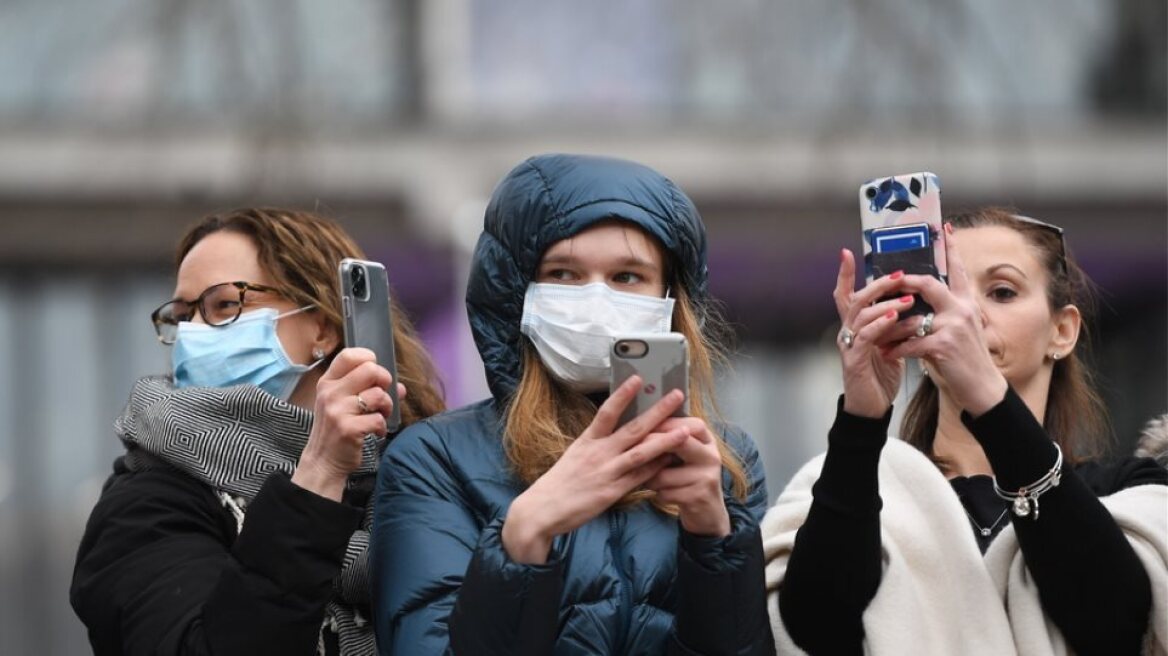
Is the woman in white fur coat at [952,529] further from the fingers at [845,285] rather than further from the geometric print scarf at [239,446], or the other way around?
the geometric print scarf at [239,446]

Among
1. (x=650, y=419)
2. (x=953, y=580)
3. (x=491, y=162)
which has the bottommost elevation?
(x=953, y=580)

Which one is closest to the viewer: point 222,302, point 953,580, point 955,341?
point 955,341

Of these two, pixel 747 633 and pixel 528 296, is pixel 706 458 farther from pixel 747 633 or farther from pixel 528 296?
pixel 528 296

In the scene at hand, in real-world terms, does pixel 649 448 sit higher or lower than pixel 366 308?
lower

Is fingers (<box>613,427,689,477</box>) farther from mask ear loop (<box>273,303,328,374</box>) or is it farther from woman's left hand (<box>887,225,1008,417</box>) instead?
mask ear loop (<box>273,303,328,374</box>)

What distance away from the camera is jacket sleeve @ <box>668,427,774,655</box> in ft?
9.43

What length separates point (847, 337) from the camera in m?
3.11

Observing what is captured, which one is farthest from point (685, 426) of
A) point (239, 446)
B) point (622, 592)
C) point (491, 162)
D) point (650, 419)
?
point (491, 162)

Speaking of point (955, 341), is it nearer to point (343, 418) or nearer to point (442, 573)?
point (442, 573)

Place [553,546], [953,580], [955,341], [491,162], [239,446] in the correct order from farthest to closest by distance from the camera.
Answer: [491,162] < [239,446] < [953,580] < [955,341] < [553,546]

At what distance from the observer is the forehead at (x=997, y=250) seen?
3.63m

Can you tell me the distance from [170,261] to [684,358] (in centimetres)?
195

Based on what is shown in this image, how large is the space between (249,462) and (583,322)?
85 centimetres

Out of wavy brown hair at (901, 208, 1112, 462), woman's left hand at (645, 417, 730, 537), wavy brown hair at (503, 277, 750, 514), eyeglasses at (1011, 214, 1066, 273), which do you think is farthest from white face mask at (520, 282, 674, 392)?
eyeglasses at (1011, 214, 1066, 273)
